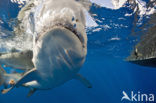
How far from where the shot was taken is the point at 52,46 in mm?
2914

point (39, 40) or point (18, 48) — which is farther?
point (18, 48)

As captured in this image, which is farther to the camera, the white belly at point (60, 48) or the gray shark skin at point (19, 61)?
the gray shark skin at point (19, 61)

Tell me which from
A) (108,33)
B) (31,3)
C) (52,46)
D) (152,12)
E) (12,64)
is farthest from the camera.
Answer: (108,33)

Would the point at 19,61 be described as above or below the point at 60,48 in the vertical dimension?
below

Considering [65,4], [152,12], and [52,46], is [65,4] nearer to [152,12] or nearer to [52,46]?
[52,46]

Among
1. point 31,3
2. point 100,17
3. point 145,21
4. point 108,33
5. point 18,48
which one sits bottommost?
point 18,48

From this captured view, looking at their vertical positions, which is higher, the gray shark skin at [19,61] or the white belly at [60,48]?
the white belly at [60,48]

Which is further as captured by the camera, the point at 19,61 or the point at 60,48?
the point at 19,61

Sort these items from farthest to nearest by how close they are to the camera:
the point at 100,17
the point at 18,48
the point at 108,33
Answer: the point at 18,48 < the point at 108,33 < the point at 100,17

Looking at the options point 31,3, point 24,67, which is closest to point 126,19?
point 31,3

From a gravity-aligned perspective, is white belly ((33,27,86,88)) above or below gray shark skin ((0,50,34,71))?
above

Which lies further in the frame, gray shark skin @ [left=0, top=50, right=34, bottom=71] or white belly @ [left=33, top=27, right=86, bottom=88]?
gray shark skin @ [left=0, top=50, right=34, bottom=71]

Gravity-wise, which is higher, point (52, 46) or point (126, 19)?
point (52, 46)

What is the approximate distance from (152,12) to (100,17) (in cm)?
379
